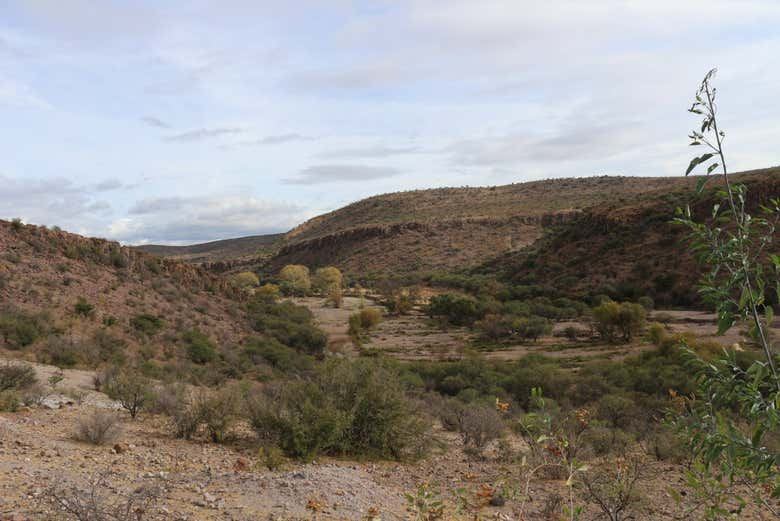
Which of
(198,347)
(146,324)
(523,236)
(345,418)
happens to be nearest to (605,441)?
(345,418)

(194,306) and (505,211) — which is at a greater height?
(505,211)

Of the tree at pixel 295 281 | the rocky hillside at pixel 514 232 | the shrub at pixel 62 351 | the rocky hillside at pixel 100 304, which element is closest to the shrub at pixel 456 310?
the rocky hillside at pixel 514 232

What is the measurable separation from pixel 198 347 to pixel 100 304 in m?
4.03

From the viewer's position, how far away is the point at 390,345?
31.9 meters

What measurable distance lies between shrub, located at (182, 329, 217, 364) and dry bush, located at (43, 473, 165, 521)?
13.2 meters

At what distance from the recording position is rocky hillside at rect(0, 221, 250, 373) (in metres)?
16.9

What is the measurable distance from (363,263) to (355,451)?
71.4m

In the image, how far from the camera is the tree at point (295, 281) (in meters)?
59.6

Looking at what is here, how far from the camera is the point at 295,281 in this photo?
203 ft

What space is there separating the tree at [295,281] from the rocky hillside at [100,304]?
32.2 metres

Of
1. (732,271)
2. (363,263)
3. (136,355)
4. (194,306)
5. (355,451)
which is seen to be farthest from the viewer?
(363,263)

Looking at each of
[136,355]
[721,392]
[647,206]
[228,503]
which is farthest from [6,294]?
[647,206]

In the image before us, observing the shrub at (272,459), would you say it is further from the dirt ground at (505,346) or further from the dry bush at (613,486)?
the dirt ground at (505,346)

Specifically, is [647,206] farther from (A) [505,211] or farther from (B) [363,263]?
(B) [363,263]
